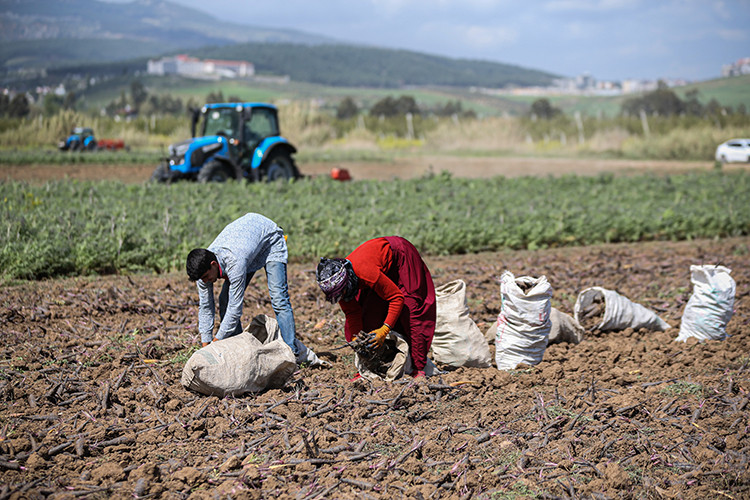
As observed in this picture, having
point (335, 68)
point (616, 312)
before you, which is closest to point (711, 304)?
point (616, 312)

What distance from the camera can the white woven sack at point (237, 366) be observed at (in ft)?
14.5

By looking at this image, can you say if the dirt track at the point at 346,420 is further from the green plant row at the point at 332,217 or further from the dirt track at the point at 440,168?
the dirt track at the point at 440,168

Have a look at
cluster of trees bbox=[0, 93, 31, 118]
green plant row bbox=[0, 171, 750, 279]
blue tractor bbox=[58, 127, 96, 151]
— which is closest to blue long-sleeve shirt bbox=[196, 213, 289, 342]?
green plant row bbox=[0, 171, 750, 279]

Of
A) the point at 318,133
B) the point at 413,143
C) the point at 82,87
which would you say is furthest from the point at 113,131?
the point at 82,87

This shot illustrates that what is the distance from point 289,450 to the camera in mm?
3871

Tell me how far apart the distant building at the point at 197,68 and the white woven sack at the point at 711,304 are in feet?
426

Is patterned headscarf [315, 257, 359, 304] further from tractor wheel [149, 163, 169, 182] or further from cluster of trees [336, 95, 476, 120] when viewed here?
cluster of trees [336, 95, 476, 120]

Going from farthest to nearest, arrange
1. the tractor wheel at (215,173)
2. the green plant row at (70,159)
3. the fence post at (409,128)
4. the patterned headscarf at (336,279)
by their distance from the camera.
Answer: the fence post at (409,128), the green plant row at (70,159), the tractor wheel at (215,173), the patterned headscarf at (336,279)

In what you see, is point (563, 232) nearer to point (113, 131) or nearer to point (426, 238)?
point (426, 238)

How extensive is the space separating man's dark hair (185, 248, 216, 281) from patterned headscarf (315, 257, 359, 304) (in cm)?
74

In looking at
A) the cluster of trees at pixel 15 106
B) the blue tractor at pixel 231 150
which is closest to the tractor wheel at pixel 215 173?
the blue tractor at pixel 231 150

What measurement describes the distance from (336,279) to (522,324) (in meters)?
1.83

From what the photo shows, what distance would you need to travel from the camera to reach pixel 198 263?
4320 mm

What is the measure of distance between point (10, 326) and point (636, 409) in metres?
5.15
